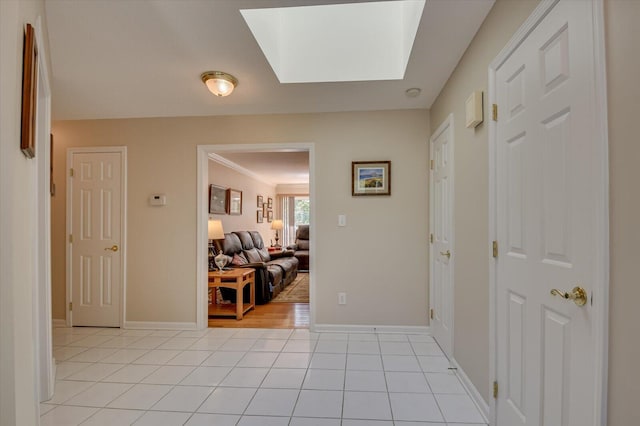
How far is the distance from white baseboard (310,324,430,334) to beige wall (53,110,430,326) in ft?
0.17

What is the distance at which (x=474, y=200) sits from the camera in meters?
2.10

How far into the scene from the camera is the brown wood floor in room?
3.71m

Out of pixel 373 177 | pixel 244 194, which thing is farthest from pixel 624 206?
pixel 244 194

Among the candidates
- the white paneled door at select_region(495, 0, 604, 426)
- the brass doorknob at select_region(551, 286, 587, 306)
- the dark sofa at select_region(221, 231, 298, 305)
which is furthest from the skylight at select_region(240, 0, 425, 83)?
the dark sofa at select_region(221, 231, 298, 305)

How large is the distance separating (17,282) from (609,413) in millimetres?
2000

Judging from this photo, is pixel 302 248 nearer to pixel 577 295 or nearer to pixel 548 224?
pixel 548 224

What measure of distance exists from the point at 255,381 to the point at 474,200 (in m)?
2.00

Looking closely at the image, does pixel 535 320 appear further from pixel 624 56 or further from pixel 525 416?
pixel 624 56

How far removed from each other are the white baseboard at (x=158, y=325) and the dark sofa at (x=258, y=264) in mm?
970

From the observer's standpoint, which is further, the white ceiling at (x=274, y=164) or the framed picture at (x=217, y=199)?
the white ceiling at (x=274, y=164)

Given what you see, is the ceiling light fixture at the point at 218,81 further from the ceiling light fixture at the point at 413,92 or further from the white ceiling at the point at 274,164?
the white ceiling at the point at 274,164

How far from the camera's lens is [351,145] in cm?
344

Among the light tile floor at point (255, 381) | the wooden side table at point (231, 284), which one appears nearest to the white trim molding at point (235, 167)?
the wooden side table at point (231, 284)

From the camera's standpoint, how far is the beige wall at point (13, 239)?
1.04m
